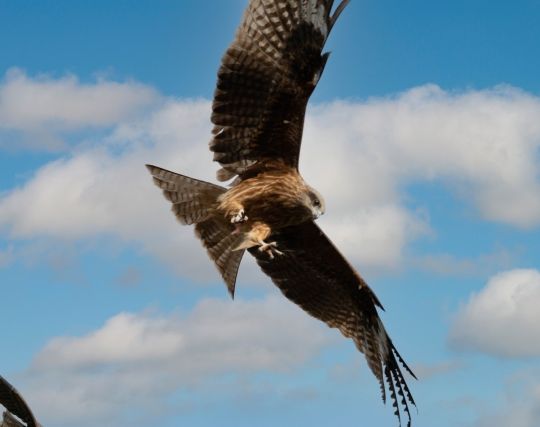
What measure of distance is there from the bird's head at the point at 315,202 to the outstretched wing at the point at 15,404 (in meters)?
4.22

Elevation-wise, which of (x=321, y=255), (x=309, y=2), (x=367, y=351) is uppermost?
(x=309, y=2)

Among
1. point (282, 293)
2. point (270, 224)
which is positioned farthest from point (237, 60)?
point (282, 293)

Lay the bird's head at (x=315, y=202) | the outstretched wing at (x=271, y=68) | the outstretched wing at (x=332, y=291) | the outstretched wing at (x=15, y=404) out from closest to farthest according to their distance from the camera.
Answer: the outstretched wing at (x=15, y=404), the outstretched wing at (x=271, y=68), the bird's head at (x=315, y=202), the outstretched wing at (x=332, y=291)

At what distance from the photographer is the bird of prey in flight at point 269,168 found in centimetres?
1013

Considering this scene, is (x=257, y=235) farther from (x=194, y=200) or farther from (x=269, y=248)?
(x=194, y=200)

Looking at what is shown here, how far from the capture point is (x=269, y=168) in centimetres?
1088

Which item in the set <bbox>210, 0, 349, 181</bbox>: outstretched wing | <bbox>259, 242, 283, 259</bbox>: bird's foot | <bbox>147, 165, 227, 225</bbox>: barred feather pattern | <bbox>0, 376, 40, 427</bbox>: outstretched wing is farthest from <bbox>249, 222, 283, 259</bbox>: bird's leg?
<bbox>0, 376, 40, 427</bbox>: outstretched wing

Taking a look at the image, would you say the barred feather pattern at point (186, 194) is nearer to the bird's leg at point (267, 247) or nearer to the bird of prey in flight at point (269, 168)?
the bird of prey in flight at point (269, 168)

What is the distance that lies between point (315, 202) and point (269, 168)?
0.68 meters

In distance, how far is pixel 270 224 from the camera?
1112 cm

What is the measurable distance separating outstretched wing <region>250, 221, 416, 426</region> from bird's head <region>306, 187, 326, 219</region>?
3.96 feet

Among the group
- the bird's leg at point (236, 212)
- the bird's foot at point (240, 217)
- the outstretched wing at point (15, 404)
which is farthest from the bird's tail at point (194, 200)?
the outstretched wing at point (15, 404)

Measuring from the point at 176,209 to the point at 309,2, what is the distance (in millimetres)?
3098

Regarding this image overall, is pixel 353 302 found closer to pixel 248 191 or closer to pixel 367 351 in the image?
pixel 367 351
